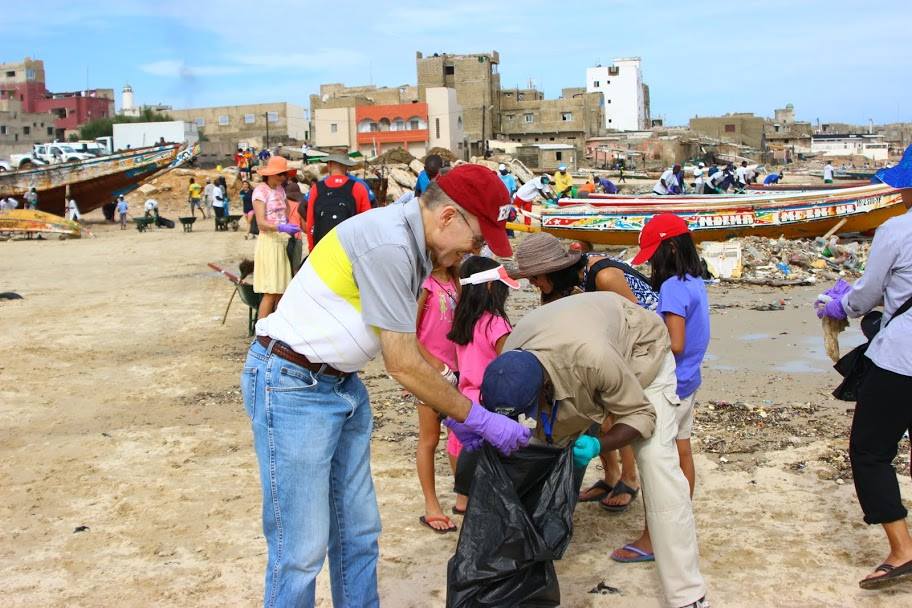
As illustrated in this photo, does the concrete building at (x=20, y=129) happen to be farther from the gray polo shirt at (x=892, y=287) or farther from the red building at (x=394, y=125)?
the gray polo shirt at (x=892, y=287)

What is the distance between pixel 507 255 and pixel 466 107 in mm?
76379

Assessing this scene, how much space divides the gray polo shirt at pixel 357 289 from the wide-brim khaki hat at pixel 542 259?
1180mm

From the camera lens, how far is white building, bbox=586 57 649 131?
340ft

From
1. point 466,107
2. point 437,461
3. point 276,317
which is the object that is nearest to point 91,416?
point 437,461

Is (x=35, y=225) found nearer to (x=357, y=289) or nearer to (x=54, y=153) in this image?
(x=54, y=153)

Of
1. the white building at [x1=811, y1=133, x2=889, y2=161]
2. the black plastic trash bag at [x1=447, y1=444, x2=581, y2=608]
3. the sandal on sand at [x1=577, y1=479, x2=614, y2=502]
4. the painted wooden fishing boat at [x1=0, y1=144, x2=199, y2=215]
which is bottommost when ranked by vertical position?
the sandal on sand at [x1=577, y1=479, x2=614, y2=502]

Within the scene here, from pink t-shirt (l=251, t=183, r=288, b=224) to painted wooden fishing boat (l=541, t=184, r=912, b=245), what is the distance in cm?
1142

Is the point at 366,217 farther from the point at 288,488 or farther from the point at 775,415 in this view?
the point at 775,415

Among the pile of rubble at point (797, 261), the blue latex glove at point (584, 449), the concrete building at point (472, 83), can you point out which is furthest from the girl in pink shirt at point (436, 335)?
the concrete building at point (472, 83)

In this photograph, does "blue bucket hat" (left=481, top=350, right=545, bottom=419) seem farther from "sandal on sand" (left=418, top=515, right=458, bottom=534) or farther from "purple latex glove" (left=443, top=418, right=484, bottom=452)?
"sandal on sand" (left=418, top=515, right=458, bottom=534)

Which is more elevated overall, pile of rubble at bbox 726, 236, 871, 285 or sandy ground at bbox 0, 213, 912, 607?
pile of rubble at bbox 726, 236, 871, 285

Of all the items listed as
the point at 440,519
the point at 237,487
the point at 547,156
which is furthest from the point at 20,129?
the point at 440,519

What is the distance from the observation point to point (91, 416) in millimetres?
7125

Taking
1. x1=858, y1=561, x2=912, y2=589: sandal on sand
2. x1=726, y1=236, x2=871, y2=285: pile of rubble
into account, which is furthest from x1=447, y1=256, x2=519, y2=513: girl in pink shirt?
x1=726, y1=236, x2=871, y2=285: pile of rubble
